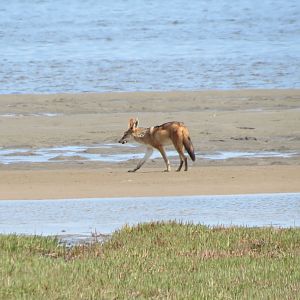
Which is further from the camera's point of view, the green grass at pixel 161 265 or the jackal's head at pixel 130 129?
the jackal's head at pixel 130 129

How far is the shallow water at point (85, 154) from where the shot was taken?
682 inches

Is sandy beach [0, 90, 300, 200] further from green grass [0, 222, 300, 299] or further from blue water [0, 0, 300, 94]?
green grass [0, 222, 300, 299]

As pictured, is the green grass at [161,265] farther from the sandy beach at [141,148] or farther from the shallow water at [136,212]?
the sandy beach at [141,148]

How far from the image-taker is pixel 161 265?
8.89 metres

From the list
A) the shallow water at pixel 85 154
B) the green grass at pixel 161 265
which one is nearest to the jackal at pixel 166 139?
the shallow water at pixel 85 154

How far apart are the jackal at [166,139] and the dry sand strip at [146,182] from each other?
9.4 inches

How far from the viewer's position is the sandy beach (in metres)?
15.0

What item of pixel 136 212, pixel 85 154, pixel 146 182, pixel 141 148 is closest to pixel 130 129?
pixel 85 154

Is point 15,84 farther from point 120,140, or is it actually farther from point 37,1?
point 37,1

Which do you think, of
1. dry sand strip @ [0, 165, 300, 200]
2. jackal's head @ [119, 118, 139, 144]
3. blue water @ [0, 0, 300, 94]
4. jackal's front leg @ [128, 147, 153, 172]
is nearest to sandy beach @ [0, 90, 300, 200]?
dry sand strip @ [0, 165, 300, 200]

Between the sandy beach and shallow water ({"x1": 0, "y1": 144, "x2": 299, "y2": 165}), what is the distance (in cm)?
8

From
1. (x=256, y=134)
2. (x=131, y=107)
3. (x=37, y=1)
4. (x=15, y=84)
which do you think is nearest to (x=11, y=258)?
(x=256, y=134)

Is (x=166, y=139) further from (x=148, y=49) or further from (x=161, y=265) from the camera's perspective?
(x=148, y=49)

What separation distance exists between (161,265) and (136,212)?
3.89 meters
